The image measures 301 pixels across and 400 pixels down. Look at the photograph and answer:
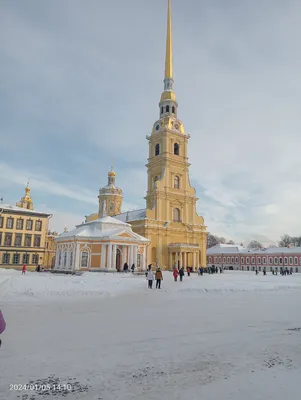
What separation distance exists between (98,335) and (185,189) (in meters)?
54.0

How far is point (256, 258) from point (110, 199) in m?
42.2

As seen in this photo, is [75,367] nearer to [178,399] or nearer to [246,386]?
[178,399]

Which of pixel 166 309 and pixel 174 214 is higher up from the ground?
pixel 174 214

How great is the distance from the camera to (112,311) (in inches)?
459

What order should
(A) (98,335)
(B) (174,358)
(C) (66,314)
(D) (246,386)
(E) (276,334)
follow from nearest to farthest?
(D) (246,386)
(B) (174,358)
(A) (98,335)
(E) (276,334)
(C) (66,314)

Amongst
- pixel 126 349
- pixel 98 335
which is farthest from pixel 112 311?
pixel 126 349

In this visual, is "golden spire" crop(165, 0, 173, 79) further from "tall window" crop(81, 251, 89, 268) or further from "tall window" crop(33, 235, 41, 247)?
"tall window" crop(81, 251, 89, 268)

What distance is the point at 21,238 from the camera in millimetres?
50938

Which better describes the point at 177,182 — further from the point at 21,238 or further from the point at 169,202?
the point at 21,238

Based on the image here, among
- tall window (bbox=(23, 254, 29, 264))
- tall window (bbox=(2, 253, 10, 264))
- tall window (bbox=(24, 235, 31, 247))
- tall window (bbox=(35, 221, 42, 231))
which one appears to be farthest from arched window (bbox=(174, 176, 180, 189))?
tall window (bbox=(2, 253, 10, 264))

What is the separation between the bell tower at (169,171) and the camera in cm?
5725

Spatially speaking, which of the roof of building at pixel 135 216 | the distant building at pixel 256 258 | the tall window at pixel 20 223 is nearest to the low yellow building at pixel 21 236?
the tall window at pixel 20 223

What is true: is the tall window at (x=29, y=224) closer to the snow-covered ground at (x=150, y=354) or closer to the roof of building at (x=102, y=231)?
the roof of building at (x=102, y=231)

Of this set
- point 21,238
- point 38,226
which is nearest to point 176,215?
point 38,226
